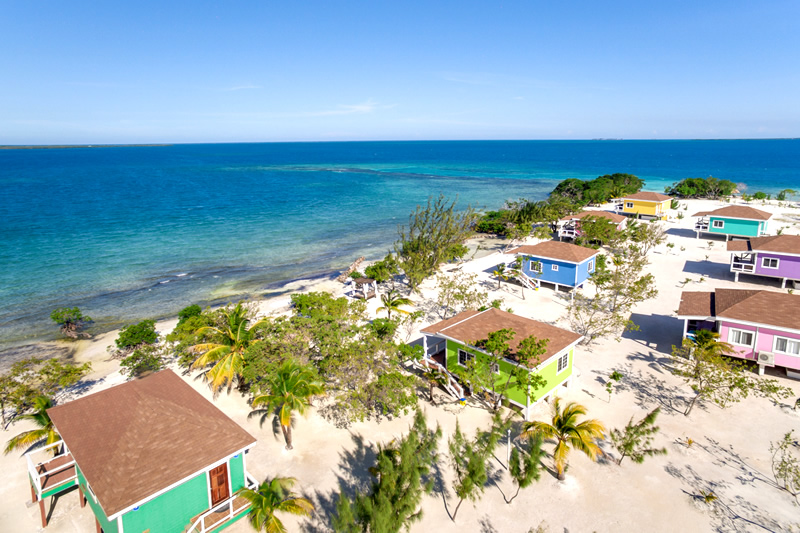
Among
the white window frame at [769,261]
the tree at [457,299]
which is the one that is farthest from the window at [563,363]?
the white window frame at [769,261]

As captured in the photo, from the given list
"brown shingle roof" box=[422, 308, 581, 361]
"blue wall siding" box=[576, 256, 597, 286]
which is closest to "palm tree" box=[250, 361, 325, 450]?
"brown shingle roof" box=[422, 308, 581, 361]

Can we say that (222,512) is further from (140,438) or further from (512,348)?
(512,348)

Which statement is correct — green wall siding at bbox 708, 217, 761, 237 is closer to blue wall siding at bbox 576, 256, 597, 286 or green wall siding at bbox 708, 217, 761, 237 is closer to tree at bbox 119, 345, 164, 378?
blue wall siding at bbox 576, 256, 597, 286

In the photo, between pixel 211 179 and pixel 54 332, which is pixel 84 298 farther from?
pixel 211 179

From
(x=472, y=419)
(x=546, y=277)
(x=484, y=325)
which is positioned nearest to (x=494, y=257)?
(x=546, y=277)

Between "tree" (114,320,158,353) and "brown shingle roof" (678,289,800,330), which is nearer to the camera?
"brown shingle roof" (678,289,800,330)

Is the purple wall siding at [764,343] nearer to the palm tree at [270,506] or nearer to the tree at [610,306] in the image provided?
the tree at [610,306]
